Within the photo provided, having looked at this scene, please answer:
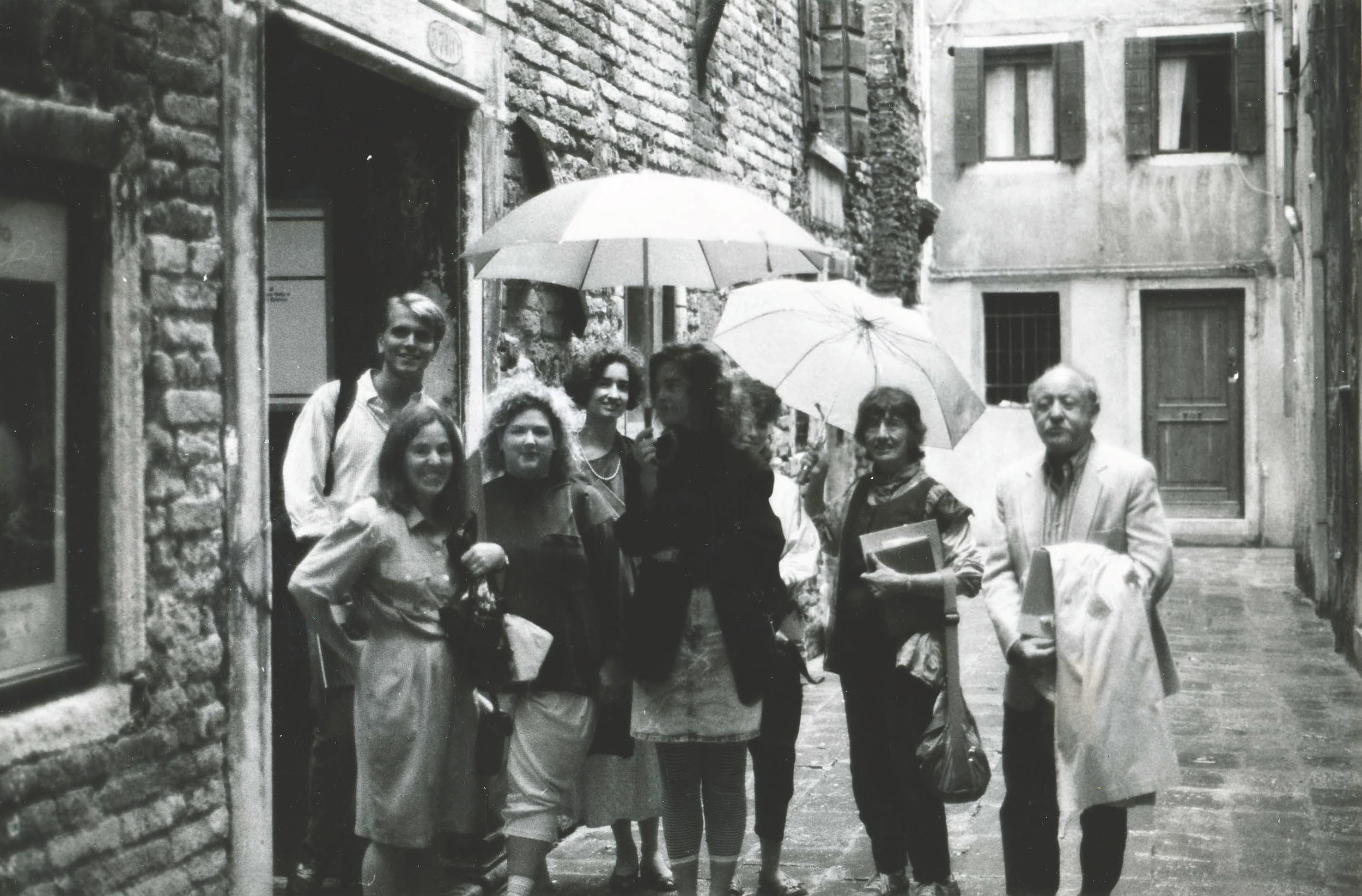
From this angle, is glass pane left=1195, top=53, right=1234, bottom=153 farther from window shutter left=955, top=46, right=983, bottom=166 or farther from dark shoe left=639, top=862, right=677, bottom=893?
dark shoe left=639, top=862, right=677, bottom=893

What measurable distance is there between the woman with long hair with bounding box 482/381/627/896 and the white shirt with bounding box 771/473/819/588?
87 centimetres

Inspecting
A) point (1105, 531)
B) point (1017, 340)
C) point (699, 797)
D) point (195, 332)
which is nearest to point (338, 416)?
point (195, 332)

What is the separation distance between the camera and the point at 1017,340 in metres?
19.0

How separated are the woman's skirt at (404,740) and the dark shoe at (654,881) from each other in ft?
3.37

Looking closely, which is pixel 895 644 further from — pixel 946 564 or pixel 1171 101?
pixel 1171 101

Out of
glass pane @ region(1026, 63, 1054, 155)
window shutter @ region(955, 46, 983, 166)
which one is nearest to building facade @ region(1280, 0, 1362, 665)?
glass pane @ region(1026, 63, 1054, 155)

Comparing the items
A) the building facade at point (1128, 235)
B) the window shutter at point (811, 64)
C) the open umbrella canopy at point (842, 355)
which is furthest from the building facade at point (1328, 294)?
the open umbrella canopy at point (842, 355)

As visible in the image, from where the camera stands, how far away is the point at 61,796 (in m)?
3.91

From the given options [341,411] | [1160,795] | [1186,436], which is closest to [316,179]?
[341,411]

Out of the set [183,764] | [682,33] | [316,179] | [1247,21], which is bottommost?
[183,764]

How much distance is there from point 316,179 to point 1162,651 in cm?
361

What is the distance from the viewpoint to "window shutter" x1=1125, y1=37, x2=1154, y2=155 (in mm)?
18438

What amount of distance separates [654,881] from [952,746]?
45.9 inches

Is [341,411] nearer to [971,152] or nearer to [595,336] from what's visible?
[595,336]
